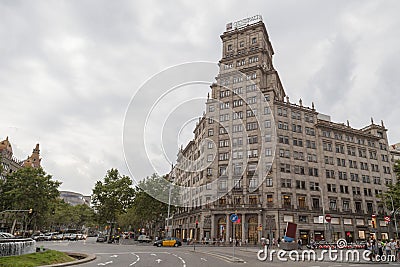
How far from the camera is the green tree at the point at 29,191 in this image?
6325 cm

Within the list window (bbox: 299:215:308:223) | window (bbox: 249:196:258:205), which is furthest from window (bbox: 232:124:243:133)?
window (bbox: 299:215:308:223)

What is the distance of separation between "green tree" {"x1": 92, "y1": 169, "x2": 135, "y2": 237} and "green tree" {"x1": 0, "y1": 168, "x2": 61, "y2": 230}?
920 cm

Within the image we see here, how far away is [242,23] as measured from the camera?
84812 mm

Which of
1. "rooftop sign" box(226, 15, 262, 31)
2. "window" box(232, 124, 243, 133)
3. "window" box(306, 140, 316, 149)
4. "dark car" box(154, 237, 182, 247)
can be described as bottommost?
"dark car" box(154, 237, 182, 247)

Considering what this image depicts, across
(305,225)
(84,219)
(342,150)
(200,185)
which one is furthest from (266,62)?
(84,219)

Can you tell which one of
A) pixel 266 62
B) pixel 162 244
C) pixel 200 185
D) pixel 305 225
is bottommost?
pixel 162 244

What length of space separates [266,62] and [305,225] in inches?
1580

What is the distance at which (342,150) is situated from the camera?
73.9m

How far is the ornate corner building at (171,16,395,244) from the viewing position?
6350cm

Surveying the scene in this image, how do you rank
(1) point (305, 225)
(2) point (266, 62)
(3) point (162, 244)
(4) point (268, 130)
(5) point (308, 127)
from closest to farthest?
(3) point (162, 244)
(1) point (305, 225)
(4) point (268, 130)
(5) point (308, 127)
(2) point (266, 62)

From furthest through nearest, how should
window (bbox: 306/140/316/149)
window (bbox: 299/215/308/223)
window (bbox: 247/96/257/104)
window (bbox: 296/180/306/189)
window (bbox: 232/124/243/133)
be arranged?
window (bbox: 247/96/257/104) < window (bbox: 306/140/316/149) < window (bbox: 232/124/243/133) < window (bbox: 296/180/306/189) < window (bbox: 299/215/308/223)

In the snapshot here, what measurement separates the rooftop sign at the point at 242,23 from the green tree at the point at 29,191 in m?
59.7

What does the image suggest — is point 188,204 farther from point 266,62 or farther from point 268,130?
A: point 266,62

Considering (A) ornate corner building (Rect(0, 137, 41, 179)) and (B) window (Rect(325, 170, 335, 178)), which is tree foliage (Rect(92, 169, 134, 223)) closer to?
(A) ornate corner building (Rect(0, 137, 41, 179))
